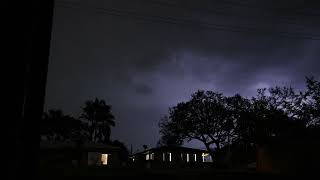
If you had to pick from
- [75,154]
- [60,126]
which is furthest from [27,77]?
[60,126]

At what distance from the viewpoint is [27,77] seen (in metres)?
4.65

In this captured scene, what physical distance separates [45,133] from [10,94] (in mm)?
75008

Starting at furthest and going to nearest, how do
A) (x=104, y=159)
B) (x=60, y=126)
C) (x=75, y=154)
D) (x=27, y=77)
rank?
(x=60, y=126)
(x=104, y=159)
(x=75, y=154)
(x=27, y=77)

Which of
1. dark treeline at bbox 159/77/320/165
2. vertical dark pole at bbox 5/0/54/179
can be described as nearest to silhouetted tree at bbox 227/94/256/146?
dark treeline at bbox 159/77/320/165

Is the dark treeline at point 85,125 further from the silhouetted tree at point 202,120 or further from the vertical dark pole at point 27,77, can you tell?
the vertical dark pole at point 27,77

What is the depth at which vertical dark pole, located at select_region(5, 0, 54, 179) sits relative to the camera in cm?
444

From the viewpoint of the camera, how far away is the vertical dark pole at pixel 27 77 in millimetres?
4441

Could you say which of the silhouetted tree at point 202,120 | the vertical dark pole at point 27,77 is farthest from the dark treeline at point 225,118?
the vertical dark pole at point 27,77

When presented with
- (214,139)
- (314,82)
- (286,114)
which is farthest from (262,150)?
(214,139)

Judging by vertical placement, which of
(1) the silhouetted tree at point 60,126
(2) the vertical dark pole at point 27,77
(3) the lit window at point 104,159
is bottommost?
(2) the vertical dark pole at point 27,77

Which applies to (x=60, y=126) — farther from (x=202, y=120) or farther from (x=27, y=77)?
(x=27, y=77)

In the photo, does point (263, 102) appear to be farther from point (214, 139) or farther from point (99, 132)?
point (99, 132)

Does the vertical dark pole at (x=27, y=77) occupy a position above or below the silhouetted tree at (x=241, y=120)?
below

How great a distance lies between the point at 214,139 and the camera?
64500 millimetres
